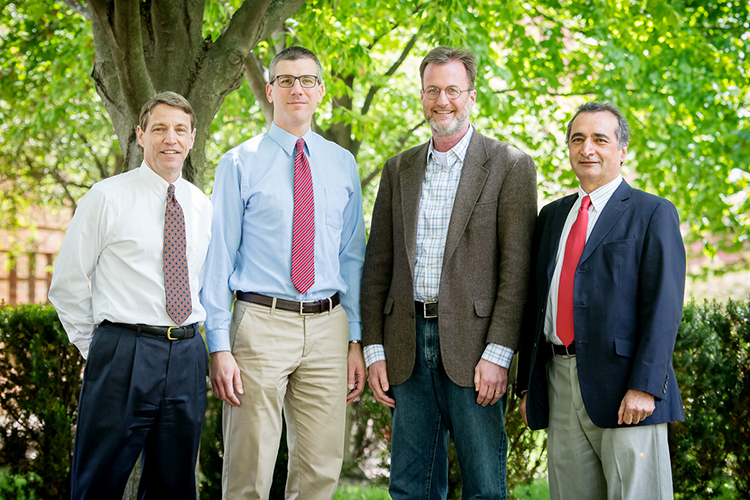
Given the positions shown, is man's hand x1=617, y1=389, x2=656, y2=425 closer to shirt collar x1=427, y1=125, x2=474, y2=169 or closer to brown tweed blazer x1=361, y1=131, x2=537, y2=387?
brown tweed blazer x1=361, y1=131, x2=537, y2=387

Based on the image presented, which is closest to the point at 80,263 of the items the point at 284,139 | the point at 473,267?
the point at 284,139

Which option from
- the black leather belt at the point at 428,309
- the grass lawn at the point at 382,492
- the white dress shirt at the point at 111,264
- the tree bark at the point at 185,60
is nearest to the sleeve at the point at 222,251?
the white dress shirt at the point at 111,264

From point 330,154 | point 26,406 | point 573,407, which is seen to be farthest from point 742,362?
point 26,406

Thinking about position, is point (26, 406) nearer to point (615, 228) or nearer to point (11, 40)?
point (615, 228)

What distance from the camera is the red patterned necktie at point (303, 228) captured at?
297cm

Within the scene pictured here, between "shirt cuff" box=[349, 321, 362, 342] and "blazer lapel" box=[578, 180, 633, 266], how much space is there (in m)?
1.20

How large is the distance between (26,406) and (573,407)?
4022 millimetres

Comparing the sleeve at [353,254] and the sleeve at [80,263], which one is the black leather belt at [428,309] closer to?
the sleeve at [353,254]

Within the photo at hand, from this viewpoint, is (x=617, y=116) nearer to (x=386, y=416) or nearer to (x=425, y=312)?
(x=425, y=312)

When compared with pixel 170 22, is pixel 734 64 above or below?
above

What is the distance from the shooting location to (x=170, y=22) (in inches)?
146

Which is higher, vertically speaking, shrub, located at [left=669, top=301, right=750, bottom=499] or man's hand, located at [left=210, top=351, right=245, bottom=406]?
man's hand, located at [left=210, top=351, right=245, bottom=406]

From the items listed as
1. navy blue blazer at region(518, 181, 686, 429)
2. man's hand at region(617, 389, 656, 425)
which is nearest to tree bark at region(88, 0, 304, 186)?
navy blue blazer at region(518, 181, 686, 429)

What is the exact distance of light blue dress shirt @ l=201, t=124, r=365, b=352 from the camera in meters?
2.94
